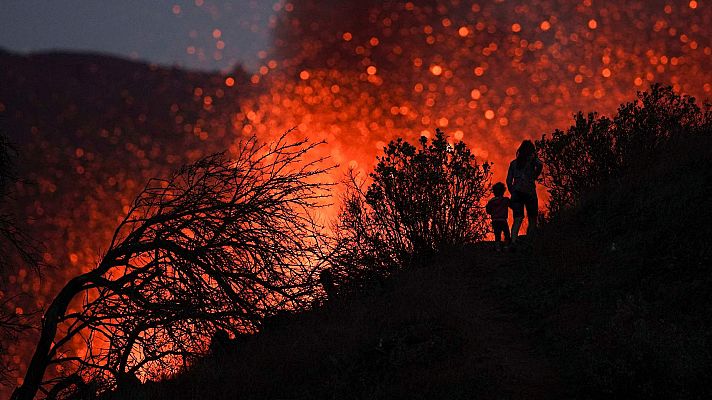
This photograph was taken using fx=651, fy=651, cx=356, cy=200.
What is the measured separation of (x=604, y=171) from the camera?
1546cm

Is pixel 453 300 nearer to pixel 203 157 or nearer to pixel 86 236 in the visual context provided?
pixel 203 157

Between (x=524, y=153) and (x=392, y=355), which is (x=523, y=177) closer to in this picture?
(x=524, y=153)

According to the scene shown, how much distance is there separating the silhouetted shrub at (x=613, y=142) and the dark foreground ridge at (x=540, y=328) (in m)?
2.07

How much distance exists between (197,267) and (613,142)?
1053 centimetres

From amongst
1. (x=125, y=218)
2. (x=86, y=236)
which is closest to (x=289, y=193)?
(x=125, y=218)

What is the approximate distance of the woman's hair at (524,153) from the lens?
12383 millimetres

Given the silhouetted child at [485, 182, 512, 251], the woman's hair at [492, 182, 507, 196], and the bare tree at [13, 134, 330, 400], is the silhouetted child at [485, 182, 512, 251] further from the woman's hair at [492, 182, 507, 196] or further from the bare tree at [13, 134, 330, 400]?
the bare tree at [13, 134, 330, 400]

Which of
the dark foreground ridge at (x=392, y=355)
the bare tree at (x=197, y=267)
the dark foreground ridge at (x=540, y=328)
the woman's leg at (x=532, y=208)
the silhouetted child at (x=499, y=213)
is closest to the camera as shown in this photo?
the dark foreground ridge at (x=540, y=328)

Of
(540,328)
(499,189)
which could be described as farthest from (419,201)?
(540,328)

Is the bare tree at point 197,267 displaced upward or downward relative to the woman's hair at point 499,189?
downward

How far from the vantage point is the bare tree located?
9438 mm

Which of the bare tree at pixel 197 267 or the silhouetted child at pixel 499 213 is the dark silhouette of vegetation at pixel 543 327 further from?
the silhouetted child at pixel 499 213

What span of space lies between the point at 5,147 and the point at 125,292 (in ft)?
9.87

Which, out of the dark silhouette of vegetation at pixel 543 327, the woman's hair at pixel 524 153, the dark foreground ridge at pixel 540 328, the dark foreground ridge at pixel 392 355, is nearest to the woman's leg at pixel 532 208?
the dark silhouette of vegetation at pixel 543 327
